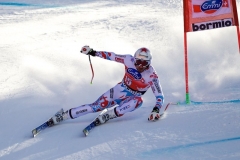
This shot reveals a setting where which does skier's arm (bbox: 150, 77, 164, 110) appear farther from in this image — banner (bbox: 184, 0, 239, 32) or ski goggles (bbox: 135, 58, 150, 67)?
banner (bbox: 184, 0, 239, 32)

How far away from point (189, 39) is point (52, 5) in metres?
3.76

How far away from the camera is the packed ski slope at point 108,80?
5156mm

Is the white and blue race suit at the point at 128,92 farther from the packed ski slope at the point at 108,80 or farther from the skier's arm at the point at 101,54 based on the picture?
the packed ski slope at the point at 108,80

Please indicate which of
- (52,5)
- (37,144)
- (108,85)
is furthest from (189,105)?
(52,5)

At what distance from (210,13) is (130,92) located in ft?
4.49

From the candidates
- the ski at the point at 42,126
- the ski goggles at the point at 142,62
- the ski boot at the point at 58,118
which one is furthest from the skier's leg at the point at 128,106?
the ski at the point at 42,126

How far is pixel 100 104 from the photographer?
6105 millimetres

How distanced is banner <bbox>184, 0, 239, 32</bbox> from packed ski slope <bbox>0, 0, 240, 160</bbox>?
98 centimetres

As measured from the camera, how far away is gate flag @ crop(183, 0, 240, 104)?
20.4 ft

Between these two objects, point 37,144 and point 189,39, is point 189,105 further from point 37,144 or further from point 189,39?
→ point 189,39

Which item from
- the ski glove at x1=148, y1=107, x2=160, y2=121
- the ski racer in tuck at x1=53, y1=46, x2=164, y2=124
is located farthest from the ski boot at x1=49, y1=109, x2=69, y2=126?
the ski glove at x1=148, y1=107, x2=160, y2=121

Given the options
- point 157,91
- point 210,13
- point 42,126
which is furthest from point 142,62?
point 42,126

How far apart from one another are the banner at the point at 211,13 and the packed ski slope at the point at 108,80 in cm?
98

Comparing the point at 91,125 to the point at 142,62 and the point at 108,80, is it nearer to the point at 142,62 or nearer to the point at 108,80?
the point at 142,62
